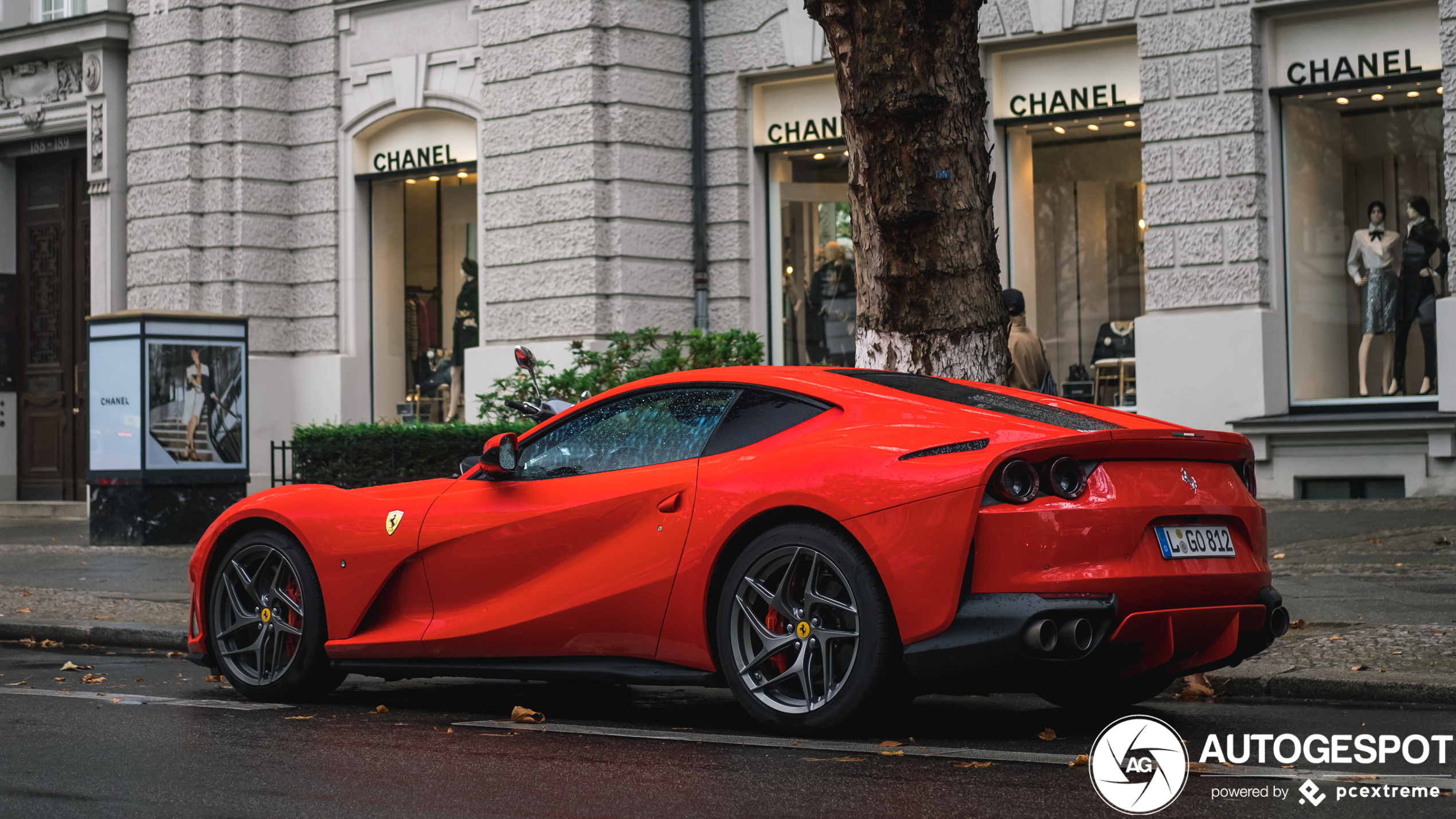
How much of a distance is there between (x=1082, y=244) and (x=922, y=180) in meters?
9.96

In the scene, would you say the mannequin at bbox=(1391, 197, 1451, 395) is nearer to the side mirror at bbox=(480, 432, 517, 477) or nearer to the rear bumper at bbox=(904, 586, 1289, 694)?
the rear bumper at bbox=(904, 586, 1289, 694)

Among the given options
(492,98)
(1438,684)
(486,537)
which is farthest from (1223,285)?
(486,537)

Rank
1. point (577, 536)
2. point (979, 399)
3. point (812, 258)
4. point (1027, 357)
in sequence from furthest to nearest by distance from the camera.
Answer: point (812, 258), point (1027, 357), point (577, 536), point (979, 399)

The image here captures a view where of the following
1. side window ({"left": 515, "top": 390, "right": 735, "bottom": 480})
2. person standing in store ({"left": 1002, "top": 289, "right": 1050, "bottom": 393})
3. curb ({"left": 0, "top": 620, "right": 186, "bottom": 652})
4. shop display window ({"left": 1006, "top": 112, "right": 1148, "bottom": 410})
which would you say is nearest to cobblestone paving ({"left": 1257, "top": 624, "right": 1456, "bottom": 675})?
side window ({"left": 515, "top": 390, "right": 735, "bottom": 480})

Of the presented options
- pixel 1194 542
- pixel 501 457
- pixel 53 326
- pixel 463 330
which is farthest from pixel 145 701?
pixel 53 326

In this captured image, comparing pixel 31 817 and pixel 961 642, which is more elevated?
pixel 961 642

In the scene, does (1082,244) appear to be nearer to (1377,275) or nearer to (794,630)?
(1377,275)

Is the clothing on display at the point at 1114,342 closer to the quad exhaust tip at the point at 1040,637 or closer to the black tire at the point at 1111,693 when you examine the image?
the black tire at the point at 1111,693

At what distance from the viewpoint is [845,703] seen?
5.47m

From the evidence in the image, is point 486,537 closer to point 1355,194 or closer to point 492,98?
point 1355,194

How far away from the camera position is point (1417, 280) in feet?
51.6

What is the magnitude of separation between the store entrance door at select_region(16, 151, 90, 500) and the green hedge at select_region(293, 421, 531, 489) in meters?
7.56

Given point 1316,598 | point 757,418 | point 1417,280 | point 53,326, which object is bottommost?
point 1316,598

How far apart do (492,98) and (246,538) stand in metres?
12.9
